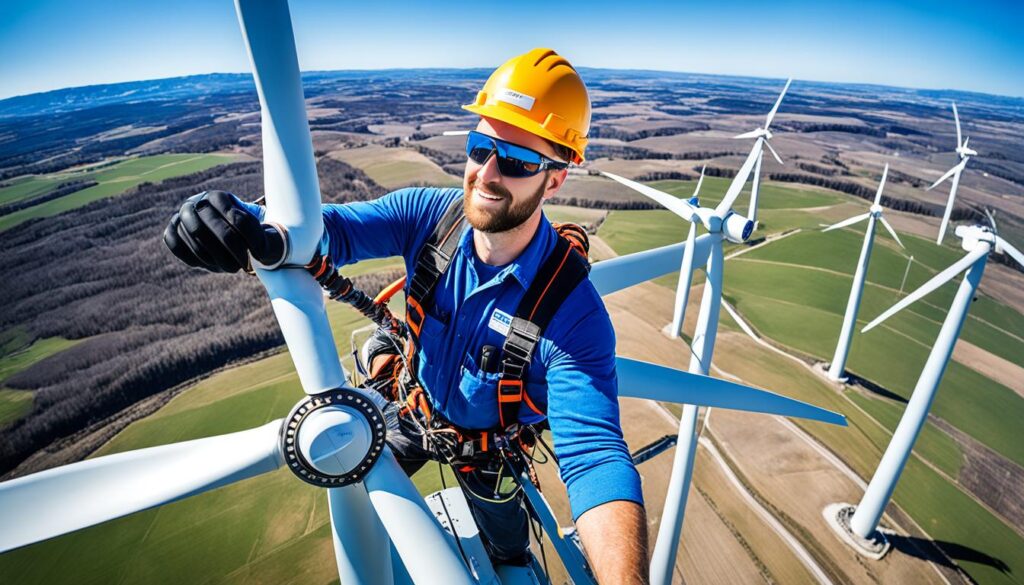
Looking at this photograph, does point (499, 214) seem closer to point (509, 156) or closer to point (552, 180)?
point (509, 156)

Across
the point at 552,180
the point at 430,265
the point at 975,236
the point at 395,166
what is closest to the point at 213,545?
the point at 430,265

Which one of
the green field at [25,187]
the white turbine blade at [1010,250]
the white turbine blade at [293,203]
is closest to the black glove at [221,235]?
the white turbine blade at [293,203]

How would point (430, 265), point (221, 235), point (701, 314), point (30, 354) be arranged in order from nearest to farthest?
point (221, 235), point (430, 265), point (701, 314), point (30, 354)

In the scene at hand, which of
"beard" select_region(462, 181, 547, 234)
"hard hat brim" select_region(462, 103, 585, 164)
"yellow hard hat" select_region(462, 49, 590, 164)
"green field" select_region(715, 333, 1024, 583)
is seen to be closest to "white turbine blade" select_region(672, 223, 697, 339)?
"yellow hard hat" select_region(462, 49, 590, 164)

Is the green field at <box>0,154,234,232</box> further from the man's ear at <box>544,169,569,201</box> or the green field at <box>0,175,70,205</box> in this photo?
the man's ear at <box>544,169,569,201</box>

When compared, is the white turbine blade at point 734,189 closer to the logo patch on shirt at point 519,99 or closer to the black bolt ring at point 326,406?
the logo patch on shirt at point 519,99
